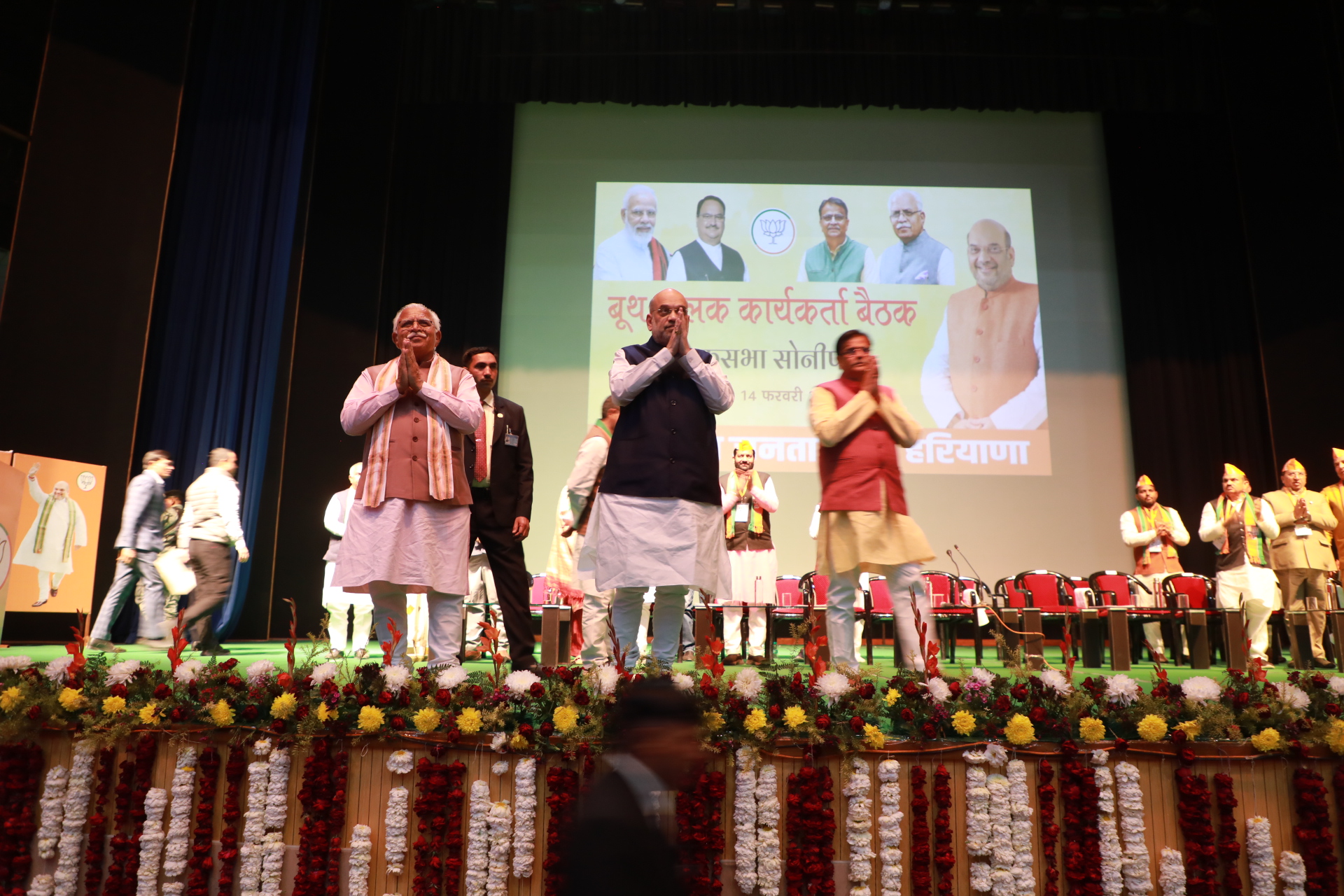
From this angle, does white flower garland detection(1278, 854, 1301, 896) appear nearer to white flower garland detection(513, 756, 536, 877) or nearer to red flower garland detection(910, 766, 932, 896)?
red flower garland detection(910, 766, 932, 896)

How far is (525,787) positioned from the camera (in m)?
2.83

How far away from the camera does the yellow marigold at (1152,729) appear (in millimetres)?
2789

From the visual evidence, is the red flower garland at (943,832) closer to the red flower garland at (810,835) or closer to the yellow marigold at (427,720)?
the red flower garland at (810,835)

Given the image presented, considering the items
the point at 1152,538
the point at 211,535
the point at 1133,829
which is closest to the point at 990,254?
the point at 1152,538

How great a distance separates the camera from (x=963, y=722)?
281 cm

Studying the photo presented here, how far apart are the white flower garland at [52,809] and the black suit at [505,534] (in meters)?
1.66

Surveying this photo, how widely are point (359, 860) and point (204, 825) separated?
0.53 m

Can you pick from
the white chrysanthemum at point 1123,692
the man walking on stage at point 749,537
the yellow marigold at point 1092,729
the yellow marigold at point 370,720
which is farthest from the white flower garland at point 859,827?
the man walking on stage at point 749,537

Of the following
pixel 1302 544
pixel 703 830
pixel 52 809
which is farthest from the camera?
pixel 1302 544

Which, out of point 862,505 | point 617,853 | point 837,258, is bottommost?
point 617,853

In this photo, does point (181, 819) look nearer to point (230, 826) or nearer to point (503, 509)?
point (230, 826)

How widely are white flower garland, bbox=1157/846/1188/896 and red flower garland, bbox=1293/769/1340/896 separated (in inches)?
14.1

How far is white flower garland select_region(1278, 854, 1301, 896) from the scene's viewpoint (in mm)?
2703

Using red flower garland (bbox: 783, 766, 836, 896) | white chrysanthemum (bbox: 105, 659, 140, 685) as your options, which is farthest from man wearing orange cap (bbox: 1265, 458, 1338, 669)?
white chrysanthemum (bbox: 105, 659, 140, 685)
